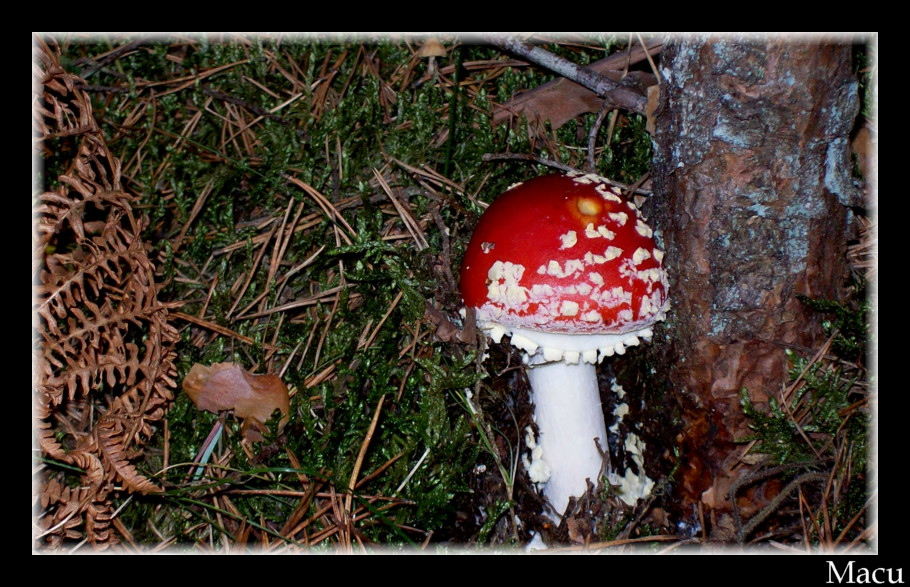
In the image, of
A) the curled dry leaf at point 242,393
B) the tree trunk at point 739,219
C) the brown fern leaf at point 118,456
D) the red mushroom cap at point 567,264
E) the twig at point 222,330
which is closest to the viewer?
the tree trunk at point 739,219

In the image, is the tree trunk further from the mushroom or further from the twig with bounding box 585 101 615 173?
the twig with bounding box 585 101 615 173

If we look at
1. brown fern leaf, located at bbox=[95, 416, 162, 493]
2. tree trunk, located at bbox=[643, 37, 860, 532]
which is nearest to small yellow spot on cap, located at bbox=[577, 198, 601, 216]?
tree trunk, located at bbox=[643, 37, 860, 532]

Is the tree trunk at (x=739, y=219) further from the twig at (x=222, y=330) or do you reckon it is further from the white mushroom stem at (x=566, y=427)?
the twig at (x=222, y=330)

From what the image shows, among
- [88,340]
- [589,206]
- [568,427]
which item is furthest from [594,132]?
[88,340]

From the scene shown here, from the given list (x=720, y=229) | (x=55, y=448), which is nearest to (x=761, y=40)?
(x=720, y=229)

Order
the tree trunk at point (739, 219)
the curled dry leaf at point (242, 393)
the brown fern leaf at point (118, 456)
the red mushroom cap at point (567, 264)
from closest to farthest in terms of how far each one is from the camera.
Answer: the tree trunk at point (739, 219) → the red mushroom cap at point (567, 264) → the brown fern leaf at point (118, 456) → the curled dry leaf at point (242, 393)

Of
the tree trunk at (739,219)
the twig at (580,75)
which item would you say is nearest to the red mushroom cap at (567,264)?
the tree trunk at (739,219)
